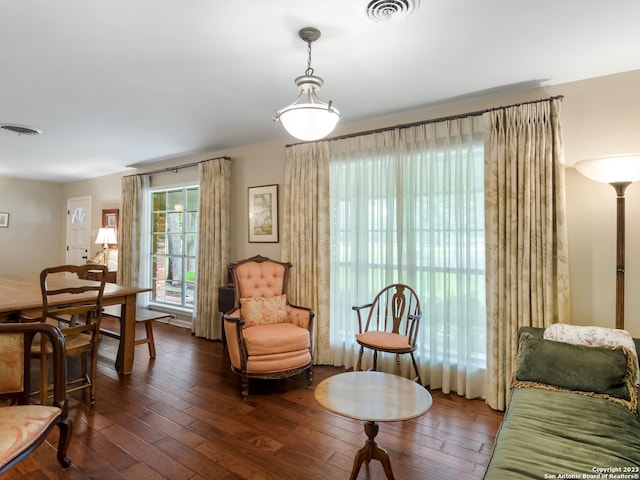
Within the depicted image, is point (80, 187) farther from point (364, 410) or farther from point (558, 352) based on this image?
point (558, 352)

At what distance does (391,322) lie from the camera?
3328 millimetres

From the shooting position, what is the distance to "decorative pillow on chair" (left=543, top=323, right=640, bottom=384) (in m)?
2.05

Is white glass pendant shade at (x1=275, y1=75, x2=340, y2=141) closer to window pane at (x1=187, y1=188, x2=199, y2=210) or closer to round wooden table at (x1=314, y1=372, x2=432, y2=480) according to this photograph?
round wooden table at (x1=314, y1=372, x2=432, y2=480)

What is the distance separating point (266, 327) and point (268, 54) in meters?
2.29

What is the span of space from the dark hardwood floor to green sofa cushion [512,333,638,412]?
23.8 inches

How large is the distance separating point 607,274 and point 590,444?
159 cm

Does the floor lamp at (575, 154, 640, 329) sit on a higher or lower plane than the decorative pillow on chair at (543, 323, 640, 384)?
higher

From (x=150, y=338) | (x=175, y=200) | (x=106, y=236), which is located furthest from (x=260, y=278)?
(x=106, y=236)

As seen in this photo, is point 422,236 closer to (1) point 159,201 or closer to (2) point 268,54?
(2) point 268,54

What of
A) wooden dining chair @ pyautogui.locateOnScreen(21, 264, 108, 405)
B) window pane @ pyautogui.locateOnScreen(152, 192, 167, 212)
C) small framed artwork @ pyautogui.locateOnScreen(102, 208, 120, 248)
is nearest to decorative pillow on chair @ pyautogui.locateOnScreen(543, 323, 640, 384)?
wooden dining chair @ pyautogui.locateOnScreen(21, 264, 108, 405)

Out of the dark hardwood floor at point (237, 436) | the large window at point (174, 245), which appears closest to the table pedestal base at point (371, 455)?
the dark hardwood floor at point (237, 436)

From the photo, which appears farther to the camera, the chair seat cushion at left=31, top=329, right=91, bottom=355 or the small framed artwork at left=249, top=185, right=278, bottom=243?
the small framed artwork at left=249, top=185, right=278, bottom=243

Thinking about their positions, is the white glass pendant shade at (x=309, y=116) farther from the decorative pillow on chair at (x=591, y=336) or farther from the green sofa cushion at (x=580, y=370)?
the decorative pillow on chair at (x=591, y=336)

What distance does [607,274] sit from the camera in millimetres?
2506
